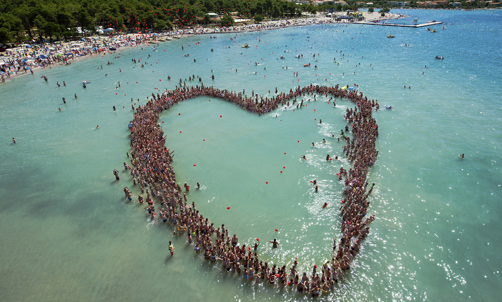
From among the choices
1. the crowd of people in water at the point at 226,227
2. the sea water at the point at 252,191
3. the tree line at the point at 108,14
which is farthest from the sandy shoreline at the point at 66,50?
the crowd of people in water at the point at 226,227

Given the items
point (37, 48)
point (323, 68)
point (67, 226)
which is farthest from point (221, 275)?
point (37, 48)

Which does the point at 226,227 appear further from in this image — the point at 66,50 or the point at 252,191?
the point at 66,50

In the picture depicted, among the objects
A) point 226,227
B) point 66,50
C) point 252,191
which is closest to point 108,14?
point 66,50

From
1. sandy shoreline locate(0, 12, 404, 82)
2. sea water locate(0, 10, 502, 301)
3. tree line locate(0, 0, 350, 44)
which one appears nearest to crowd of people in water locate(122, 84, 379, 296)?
sea water locate(0, 10, 502, 301)

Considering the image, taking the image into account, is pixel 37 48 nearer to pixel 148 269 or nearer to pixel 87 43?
pixel 87 43

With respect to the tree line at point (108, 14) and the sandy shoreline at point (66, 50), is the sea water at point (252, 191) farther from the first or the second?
the tree line at point (108, 14)

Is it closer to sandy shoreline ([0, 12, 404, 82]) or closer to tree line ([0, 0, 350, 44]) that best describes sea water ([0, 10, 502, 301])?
sandy shoreline ([0, 12, 404, 82])

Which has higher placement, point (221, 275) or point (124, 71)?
point (124, 71)

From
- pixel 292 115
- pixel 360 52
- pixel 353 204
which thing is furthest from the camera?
pixel 360 52
